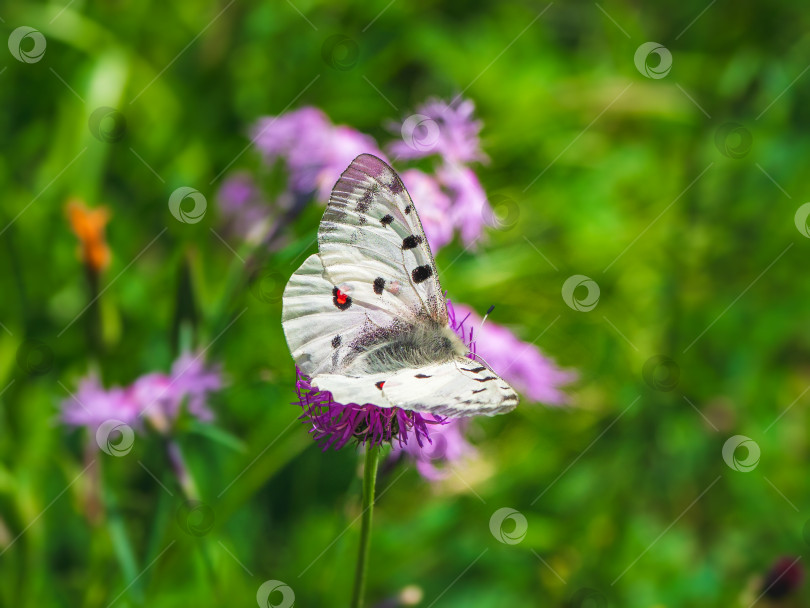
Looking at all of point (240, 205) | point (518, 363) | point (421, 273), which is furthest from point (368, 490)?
point (240, 205)

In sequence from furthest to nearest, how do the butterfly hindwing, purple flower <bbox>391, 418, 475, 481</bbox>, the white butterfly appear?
purple flower <bbox>391, 418, 475, 481</bbox> < the white butterfly < the butterfly hindwing

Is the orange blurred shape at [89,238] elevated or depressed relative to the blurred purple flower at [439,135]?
depressed

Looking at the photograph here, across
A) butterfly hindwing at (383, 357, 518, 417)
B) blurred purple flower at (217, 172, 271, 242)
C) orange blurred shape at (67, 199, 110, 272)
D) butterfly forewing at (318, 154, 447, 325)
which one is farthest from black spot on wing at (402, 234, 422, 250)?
blurred purple flower at (217, 172, 271, 242)

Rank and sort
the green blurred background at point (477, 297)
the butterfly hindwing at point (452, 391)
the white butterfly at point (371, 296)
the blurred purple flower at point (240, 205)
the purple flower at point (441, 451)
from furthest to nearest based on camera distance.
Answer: the blurred purple flower at point (240, 205)
the green blurred background at point (477, 297)
the purple flower at point (441, 451)
the white butterfly at point (371, 296)
the butterfly hindwing at point (452, 391)

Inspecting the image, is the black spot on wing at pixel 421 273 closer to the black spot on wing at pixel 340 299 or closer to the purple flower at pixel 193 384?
the black spot on wing at pixel 340 299

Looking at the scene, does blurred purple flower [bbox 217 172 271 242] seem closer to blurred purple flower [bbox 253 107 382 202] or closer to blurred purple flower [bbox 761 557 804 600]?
blurred purple flower [bbox 253 107 382 202]

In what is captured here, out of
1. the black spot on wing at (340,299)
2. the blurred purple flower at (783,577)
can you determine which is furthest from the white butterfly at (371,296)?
the blurred purple flower at (783,577)

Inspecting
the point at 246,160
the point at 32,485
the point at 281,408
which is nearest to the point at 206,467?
the point at 281,408
